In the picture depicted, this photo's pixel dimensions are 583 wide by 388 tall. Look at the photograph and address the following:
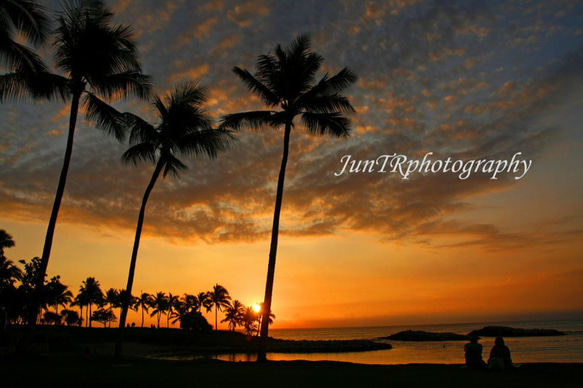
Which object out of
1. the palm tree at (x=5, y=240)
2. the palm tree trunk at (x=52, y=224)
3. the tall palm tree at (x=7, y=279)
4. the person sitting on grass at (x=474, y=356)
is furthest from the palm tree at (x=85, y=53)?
the palm tree at (x=5, y=240)

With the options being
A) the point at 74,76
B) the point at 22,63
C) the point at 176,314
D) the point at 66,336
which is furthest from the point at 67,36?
the point at 176,314

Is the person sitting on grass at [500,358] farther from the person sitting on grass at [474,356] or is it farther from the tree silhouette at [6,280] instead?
the tree silhouette at [6,280]

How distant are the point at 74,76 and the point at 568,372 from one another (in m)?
24.0

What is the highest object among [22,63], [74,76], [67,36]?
[67,36]

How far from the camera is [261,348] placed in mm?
20906

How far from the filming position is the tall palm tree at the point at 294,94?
23484 mm

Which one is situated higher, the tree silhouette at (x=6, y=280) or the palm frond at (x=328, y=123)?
the palm frond at (x=328, y=123)

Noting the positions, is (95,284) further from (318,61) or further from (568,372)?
(568,372)

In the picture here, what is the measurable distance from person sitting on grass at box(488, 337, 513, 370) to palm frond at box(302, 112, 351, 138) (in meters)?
13.3

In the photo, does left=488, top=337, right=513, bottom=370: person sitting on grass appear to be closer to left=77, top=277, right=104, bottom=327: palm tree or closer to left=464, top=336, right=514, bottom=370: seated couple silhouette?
left=464, top=336, right=514, bottom=370: seated couple silhouette

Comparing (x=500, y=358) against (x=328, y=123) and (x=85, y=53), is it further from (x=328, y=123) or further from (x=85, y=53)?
(x=85, y=53)

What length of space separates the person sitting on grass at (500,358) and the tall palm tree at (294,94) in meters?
12.1

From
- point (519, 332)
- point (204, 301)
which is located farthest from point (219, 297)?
point (519, 332)

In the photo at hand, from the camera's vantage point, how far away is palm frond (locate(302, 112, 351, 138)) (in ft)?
78.5
